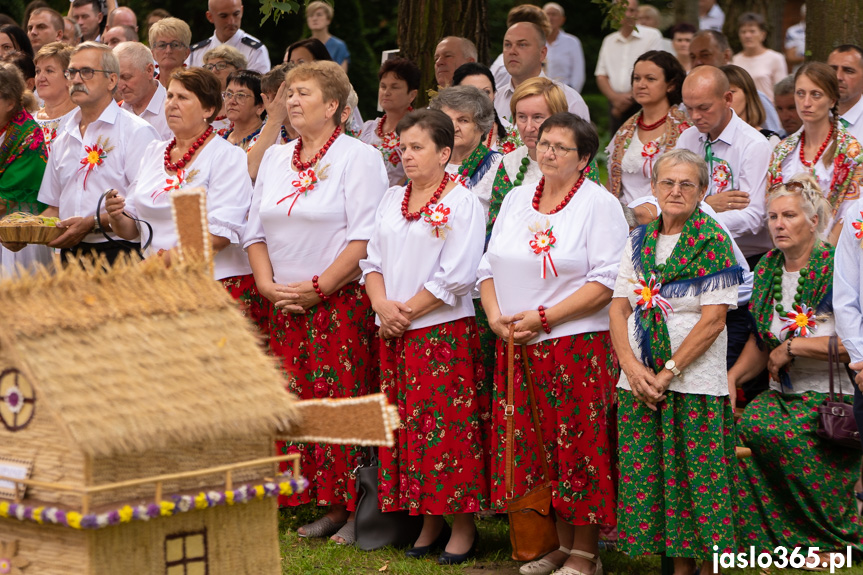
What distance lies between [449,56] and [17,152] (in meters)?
3.18

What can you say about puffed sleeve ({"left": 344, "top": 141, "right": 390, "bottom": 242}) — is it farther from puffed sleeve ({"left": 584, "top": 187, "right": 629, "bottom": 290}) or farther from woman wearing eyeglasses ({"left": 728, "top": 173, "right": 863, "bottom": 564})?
woman wearing eyeglasses ({"left": 728, "top": 173, "right": 863, "bottom": 564})

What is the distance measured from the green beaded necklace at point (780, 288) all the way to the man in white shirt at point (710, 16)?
9.82 meters

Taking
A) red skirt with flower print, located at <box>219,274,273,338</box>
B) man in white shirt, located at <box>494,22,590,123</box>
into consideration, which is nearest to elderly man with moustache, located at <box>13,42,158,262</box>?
red skirt with flower print, located at <box>219,274,273,338</box>

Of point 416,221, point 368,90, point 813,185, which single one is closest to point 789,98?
point 813,185

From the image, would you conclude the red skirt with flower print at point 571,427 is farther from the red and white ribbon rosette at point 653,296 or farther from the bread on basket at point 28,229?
the bread on basket at point 28,229

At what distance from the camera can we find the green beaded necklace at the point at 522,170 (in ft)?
20.7

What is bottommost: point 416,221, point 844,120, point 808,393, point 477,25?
point 808,393

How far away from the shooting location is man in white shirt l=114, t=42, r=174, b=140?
821 cm

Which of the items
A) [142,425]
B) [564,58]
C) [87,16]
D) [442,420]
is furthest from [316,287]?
[564,58]

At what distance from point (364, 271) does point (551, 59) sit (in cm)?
699

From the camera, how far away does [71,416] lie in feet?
9.63

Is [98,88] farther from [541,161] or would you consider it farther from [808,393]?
[808,393]

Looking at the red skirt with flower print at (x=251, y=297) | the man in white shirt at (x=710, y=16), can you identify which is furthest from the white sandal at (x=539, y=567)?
the man in white shirt at (x=710, y=16)

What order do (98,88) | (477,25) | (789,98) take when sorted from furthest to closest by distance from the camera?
(477,25)
(789,98)
(98,88)
